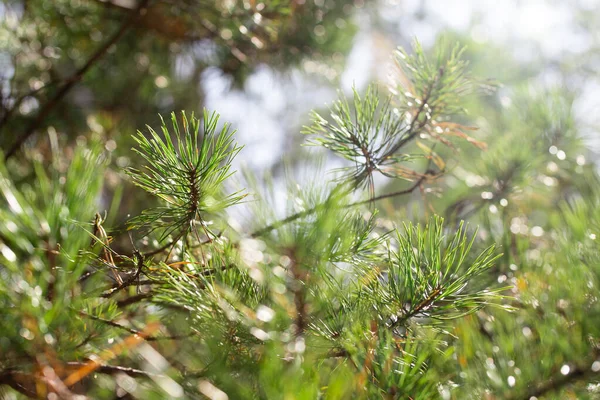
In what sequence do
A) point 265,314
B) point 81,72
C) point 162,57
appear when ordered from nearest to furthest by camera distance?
point 265,314, point 81,72, point 162,57

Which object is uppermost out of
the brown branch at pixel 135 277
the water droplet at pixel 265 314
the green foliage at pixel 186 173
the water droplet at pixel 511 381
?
the green foliage at pixel 186 173

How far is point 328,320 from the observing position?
0.43 metres

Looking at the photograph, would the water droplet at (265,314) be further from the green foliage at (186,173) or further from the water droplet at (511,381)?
the water droplet at (511,381)

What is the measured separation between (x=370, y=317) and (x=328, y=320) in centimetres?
4

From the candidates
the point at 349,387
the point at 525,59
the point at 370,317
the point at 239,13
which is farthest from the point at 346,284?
the point at 525,59

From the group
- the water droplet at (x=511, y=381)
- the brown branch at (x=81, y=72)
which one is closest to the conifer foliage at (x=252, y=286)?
the water droplet at (x=511, y=381)

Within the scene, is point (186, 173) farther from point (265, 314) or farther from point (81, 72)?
point (81, 72)

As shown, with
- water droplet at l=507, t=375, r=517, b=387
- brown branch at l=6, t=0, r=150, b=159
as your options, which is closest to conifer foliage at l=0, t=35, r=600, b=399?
water droplet at l=507, t=375, r=517, b=387

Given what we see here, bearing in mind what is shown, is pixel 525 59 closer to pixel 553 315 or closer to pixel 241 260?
pixel 553 315

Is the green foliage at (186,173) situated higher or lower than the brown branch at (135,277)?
higher

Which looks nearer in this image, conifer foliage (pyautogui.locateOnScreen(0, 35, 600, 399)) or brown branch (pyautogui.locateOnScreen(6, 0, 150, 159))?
conifer foliage (pyautogui.locateOnScreen(0, 35, 600, 399))

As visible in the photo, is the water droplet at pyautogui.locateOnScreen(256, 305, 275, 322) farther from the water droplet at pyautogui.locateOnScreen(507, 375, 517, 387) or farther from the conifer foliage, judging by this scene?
the water droplet at pyautogui.locateOnScreen(507, 375, 517, 387)

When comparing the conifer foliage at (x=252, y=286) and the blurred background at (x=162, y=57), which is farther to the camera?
the blurred background at (x=162, y=57)

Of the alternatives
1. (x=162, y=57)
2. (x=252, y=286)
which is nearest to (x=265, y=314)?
(x=252, y=286)
